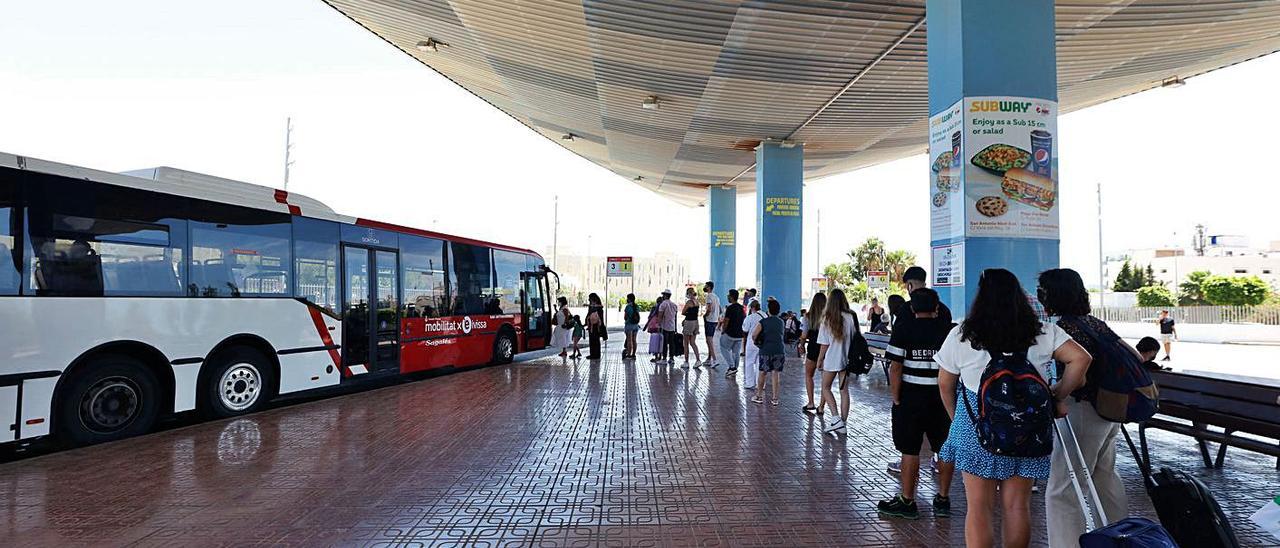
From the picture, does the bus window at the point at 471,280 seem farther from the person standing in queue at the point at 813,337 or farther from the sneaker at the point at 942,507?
the sneaker at the point at 942,507

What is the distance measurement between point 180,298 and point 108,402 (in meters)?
1.32

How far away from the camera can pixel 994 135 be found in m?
6.49

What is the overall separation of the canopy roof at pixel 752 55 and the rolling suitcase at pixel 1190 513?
327 inches

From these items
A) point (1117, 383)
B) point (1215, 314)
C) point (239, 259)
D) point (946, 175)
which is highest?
point (946, 175)

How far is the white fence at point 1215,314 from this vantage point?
26828 millimetres

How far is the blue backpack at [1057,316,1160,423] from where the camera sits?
3508 mm

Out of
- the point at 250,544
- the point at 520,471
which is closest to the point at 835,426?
the point at 520,471

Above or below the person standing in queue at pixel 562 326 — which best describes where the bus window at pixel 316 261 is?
above

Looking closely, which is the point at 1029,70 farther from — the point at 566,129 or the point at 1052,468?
the point at 566,129

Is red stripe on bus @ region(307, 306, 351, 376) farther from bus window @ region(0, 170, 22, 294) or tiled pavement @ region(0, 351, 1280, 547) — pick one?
bus window @ region(0, 170, 22, 294)

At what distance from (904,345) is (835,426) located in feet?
10.1

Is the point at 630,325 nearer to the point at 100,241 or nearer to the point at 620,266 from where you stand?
the point at 620,266

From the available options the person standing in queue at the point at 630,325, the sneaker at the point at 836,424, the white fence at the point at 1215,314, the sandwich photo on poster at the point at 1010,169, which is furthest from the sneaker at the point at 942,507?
the white fence at the point at 1215,314

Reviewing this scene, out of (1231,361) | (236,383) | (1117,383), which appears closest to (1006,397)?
(1117,383)
